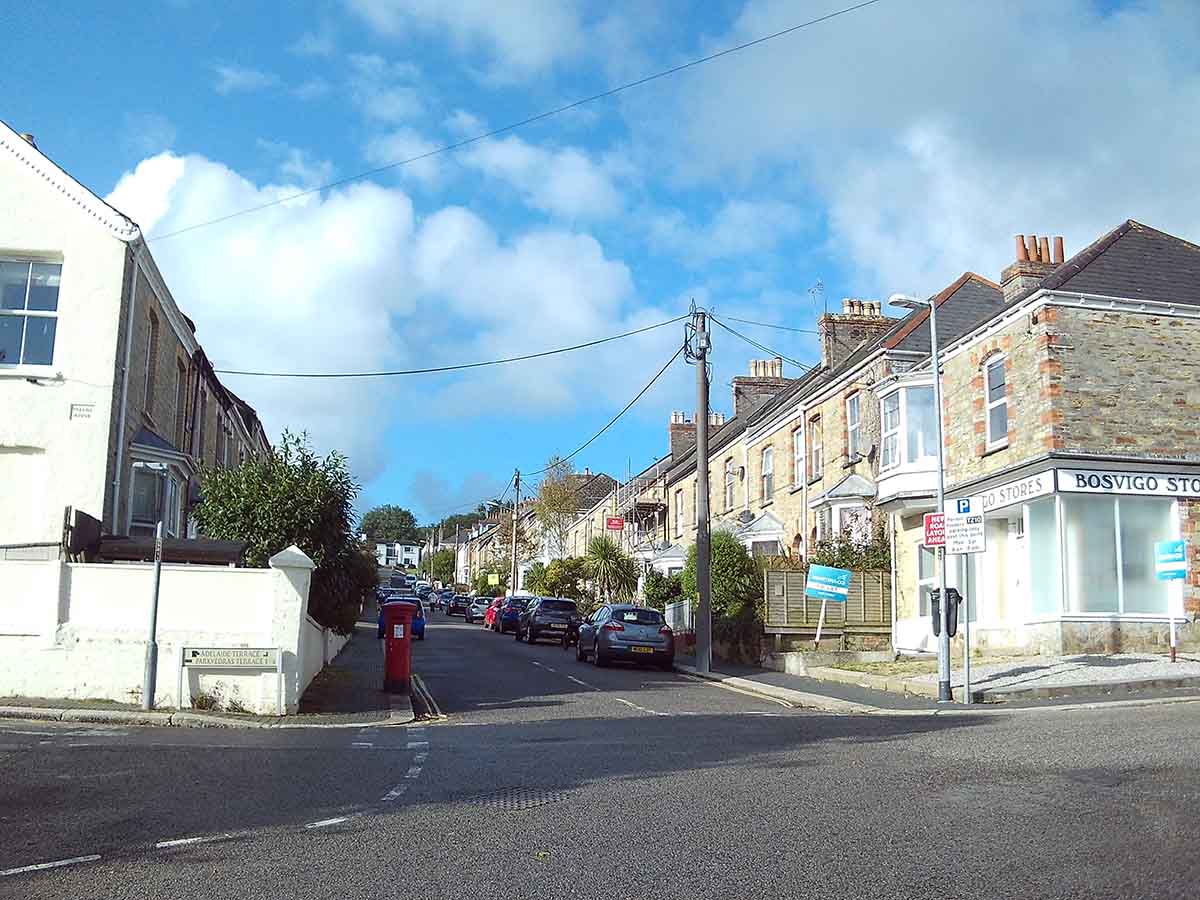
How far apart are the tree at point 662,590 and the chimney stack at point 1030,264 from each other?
14938mm

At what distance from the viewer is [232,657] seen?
1503cm

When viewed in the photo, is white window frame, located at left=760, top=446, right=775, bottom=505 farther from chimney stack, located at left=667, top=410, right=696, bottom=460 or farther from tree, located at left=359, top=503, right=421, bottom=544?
tree, located at left=359, top=503, right=421, bottom=544

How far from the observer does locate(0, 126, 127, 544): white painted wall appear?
1895 centimetres

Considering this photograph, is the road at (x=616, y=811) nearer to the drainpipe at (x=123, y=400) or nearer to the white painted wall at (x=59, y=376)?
the white painted wall at (x=59, y=376)

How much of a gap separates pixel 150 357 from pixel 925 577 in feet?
59.0

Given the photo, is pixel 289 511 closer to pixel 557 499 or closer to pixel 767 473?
pixel 767 473

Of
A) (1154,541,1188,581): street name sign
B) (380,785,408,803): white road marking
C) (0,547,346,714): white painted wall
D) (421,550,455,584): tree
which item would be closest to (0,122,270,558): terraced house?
(0,547,346,714): white painted wall

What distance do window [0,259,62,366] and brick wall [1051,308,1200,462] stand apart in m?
18.3

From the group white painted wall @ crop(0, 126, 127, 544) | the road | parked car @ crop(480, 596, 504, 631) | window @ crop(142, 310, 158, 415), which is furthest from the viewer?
parked car @ crop(480, 596, 504, 631)

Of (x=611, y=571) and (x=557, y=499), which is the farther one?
(x=557, y=499)

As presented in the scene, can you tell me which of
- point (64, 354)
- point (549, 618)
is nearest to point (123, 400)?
point (64, 354)

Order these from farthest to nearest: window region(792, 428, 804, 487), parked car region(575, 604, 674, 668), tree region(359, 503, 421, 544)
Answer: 1. tree region(359, 503, 421, 544)
2. window region(792, 428, 804, 487)
3. parked car region(575, 604, 674, 668)

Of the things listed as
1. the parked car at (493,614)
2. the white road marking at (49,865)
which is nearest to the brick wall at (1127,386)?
the white road marking at (49,865)

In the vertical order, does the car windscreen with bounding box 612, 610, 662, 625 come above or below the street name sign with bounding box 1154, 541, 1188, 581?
below
